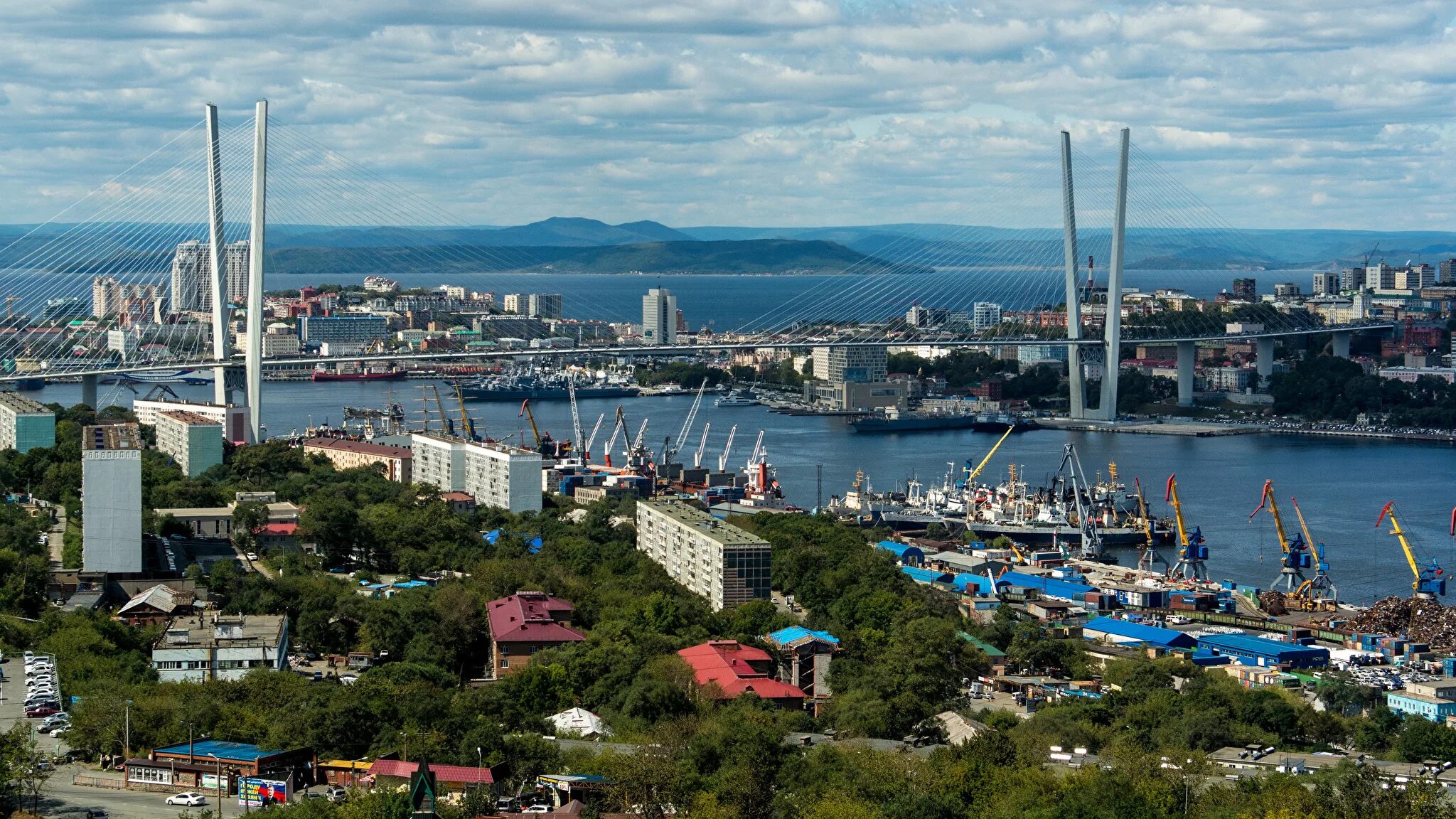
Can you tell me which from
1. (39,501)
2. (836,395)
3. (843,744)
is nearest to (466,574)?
(39,501)

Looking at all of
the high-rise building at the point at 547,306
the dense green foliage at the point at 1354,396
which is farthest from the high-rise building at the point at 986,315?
the dense green foliage at the point at 1354,396

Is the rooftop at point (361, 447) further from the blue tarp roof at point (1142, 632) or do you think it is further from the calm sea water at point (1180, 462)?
the blue tarp roof at point (1142, 632)

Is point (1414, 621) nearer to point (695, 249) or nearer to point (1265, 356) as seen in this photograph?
point (1265, 356)

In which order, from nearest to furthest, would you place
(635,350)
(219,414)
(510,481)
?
(510,481) → (219,414) → (635,350)

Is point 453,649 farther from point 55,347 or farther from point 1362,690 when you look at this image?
point 55,347

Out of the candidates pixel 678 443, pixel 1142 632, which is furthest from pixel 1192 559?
pixel 678 443
